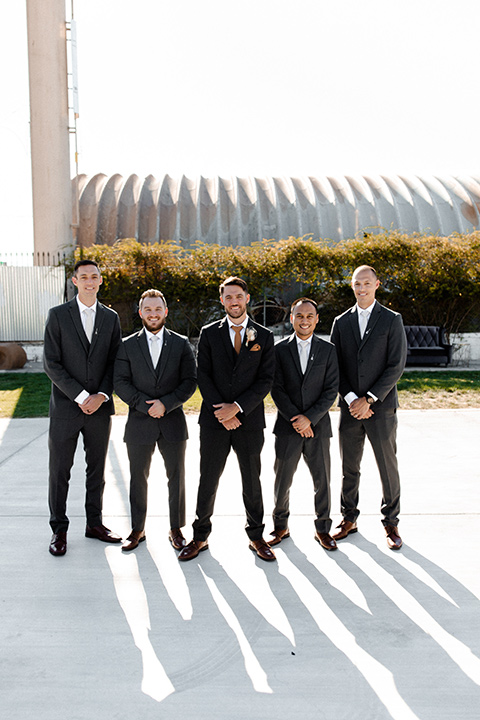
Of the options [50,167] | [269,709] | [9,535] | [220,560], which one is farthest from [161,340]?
[50,167]

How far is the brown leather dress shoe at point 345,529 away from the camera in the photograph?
170 inches

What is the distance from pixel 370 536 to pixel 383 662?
163cm

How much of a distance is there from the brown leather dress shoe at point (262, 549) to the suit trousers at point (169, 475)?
21.9 inches

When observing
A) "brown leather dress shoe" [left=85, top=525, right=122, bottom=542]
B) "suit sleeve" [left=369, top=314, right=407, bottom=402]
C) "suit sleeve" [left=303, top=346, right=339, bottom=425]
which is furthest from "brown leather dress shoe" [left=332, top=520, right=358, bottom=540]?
"brown leather dress shoe" [left=85, top=525, right=122, bottom=542]

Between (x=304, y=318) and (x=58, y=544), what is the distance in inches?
95.9

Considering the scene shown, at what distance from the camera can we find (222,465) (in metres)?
4.16

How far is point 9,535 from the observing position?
175 inches

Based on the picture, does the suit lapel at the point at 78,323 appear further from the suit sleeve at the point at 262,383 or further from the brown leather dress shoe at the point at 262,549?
the brown leather dress shoe at the point at 262,549

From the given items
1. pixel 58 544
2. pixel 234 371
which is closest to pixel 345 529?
pixel 234 371

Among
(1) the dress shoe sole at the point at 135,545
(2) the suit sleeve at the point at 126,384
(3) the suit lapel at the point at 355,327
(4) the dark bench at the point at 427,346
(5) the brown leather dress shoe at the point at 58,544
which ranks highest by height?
(3) the suit lapel at the point at 355,327

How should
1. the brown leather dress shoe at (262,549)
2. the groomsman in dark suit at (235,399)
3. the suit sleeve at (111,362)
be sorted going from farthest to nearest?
the suit sleeve at (111,362) < the groomsman in dark suit at (235,399) < the brown leather dress shoe at (262,549)

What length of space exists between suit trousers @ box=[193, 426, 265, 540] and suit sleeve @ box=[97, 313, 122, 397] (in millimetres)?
841

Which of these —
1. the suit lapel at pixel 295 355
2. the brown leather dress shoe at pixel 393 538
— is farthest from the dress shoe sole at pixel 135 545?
the brown leather dress shoe at pixel 393 538

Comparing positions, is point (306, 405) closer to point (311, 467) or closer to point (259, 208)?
point (311, 467)
